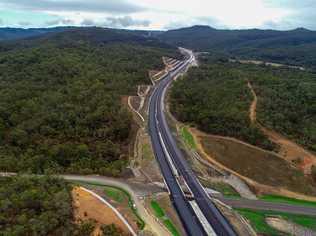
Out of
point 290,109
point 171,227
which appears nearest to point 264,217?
point 171,227

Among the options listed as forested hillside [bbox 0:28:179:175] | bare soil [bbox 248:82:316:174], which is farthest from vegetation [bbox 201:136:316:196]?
forested hillside [bbox 0:28:179:175]

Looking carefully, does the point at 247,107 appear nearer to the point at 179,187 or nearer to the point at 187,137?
the point at 187,137

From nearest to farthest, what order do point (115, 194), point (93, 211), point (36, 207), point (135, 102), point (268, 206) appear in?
point (36, 207), point (93, 211), point (115, 194), point (268, 206), point (135, 102)

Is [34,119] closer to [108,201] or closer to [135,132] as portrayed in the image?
[135,132]

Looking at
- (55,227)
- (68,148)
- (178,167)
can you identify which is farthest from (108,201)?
(68,148)

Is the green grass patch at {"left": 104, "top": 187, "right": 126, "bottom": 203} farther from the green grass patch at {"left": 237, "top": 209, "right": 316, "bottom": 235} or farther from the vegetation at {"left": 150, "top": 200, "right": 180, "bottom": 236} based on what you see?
the green grass patch at {"left": 237, "top": 209, "right": 316, "bottom": 235}

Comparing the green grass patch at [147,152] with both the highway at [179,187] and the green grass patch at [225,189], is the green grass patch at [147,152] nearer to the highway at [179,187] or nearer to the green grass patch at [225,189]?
the highway at [179,187]
